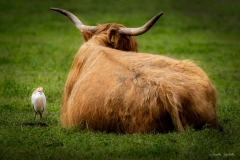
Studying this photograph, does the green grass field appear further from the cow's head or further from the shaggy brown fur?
the cow's head

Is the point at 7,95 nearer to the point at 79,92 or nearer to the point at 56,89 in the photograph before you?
the point at 56,89

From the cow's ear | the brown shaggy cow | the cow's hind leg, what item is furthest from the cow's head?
the cow's hind leg

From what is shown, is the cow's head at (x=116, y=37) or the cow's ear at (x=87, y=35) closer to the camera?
the cow's head at (x=116, y=37)

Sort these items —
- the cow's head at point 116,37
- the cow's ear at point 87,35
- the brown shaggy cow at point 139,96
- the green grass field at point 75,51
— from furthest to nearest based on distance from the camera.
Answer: the cow's ear at point 87,35
the cow's head at point 116,37
the brown shaggy cow at point 139,96
the green grass field at point 75,51

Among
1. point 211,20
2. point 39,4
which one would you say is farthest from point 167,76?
point 39,4

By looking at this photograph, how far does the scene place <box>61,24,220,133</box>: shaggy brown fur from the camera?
6828 mm

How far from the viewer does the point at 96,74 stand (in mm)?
7551

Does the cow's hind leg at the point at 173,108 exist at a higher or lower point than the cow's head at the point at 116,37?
lower

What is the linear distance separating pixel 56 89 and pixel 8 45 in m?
6.71

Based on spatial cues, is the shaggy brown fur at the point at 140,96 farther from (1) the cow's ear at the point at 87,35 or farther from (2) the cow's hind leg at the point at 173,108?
(1) the cow's ear at the point at 87,35

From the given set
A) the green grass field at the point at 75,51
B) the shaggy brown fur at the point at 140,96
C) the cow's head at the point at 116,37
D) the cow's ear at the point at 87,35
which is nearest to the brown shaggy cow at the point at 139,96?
the shaggy brown fur at the point at 140,96

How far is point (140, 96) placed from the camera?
690 cm

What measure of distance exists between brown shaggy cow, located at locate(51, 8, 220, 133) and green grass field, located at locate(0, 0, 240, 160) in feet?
0.48

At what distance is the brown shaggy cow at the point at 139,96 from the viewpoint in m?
6.83
